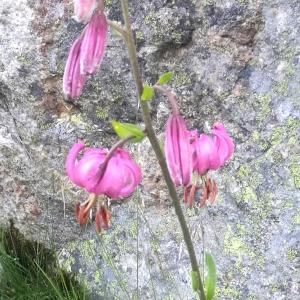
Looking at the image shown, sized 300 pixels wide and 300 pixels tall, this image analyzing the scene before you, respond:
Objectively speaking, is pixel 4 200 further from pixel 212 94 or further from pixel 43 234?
pixel 212 94

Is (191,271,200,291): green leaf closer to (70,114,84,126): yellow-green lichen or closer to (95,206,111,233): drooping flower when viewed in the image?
(95,206,111,233): drooping flower

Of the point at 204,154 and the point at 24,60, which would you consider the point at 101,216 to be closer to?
the point at 204,154

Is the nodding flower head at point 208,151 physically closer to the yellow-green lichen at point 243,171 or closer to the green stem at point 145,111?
the green stem at point 145,111

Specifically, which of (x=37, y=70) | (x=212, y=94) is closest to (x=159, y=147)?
(x=212, y=94)

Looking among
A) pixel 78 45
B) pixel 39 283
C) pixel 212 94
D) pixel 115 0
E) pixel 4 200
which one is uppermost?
pixel 115 0

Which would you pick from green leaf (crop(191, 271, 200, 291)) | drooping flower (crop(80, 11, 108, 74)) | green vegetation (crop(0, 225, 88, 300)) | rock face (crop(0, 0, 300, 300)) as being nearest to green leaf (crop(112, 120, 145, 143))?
drooping flower (crop(80, 11, 108, 74))

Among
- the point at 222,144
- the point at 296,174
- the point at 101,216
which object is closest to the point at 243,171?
the point at 296,174

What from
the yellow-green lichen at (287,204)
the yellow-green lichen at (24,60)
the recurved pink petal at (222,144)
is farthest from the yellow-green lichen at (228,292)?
the yellow-green lichen at (24,60)
